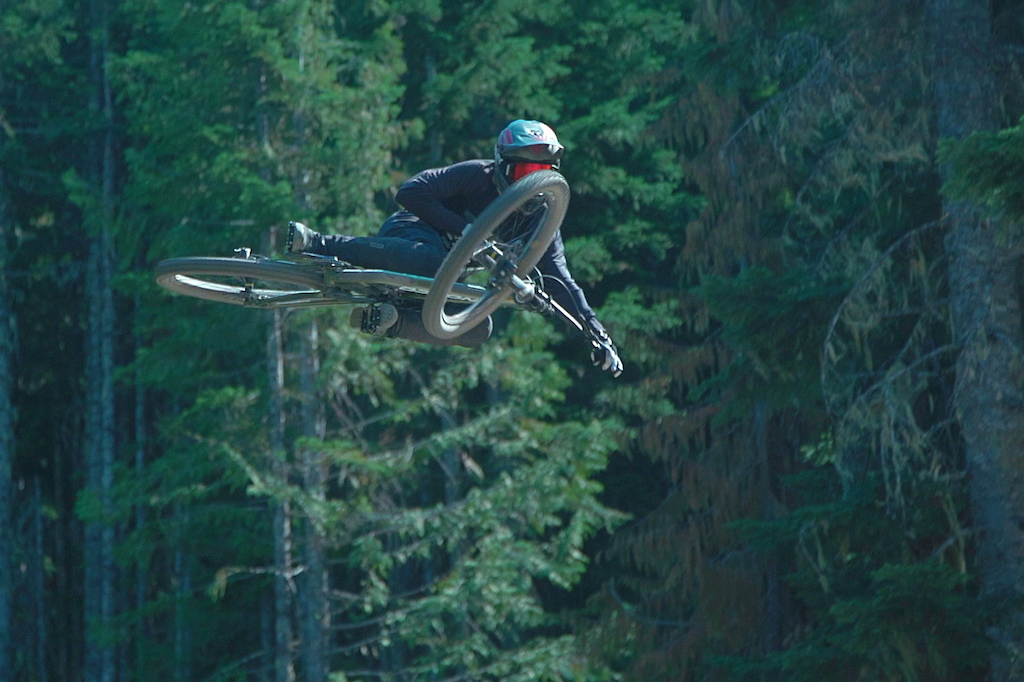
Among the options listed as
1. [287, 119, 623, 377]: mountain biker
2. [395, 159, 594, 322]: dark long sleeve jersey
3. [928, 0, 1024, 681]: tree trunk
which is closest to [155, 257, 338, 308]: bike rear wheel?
[287, 119, 623, 377]: mountain biker

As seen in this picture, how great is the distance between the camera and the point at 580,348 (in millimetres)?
18797

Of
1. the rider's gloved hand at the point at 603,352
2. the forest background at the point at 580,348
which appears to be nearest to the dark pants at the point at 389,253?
the rider's gloved hand at the point at 603,352

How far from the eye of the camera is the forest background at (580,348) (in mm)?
10695

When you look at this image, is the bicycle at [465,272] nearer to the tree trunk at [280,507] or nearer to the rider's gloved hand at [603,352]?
the rider's gloved hand at [603,352]

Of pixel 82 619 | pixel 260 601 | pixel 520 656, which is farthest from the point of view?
pixel 82 619

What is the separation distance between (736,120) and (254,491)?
627 centimetres

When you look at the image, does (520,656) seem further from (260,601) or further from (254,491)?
(260,601)

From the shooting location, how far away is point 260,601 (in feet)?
73.6

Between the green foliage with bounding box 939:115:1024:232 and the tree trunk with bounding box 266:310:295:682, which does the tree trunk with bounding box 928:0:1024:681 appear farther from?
the tree trunk with bounding box 266:310:295:682

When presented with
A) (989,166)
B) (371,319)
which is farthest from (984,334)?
(371,319)

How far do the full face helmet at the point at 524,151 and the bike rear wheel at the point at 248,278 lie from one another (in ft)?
3.55

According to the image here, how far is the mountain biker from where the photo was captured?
23.0 feet

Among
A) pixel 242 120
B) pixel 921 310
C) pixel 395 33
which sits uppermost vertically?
pixel 395 33

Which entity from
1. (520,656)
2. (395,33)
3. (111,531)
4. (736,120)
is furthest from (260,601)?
(736,120)
